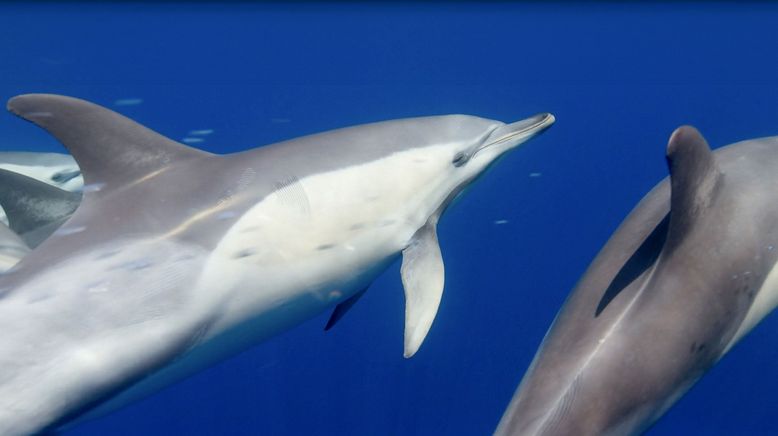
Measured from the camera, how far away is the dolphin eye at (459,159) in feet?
12.5

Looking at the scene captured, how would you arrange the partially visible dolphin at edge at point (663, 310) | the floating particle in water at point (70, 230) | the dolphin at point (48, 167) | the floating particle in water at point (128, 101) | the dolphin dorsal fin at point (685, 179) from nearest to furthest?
the partially visible dolphin at edge at point (663, 310), the dolphin dorsal fin at point (685, 179), the floating particle in water at point (70, 230), the dolphin at point (48, 167), the floating particle in water at point (128, 101)

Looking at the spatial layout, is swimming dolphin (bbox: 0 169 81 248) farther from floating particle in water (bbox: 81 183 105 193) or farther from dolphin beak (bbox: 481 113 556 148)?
dolphin beak (bbox: 481 113 556 148)

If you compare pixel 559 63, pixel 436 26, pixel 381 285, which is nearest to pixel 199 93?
pixel 436 26

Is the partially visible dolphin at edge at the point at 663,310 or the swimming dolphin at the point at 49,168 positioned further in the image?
the swimming dolphin at the point at 49,168

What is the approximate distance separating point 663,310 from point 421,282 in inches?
46.2

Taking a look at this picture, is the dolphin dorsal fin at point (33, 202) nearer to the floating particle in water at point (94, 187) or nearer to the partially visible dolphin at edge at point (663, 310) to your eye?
the floating particle in water at point (94, 187)

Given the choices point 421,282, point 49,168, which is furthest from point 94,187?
point 49,168

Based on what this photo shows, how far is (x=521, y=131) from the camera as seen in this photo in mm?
3865

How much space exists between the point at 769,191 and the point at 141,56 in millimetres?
7296

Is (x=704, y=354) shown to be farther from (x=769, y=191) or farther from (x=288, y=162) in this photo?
(x=288, y=162)

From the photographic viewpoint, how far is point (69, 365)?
275 cm

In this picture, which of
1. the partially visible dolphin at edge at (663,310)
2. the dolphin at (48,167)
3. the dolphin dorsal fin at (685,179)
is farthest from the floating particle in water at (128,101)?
the dolphin dorsal fin at (685,179)

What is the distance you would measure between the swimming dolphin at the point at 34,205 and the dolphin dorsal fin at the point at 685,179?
3170 millimetres

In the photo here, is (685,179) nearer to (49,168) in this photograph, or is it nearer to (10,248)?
(10,248)
